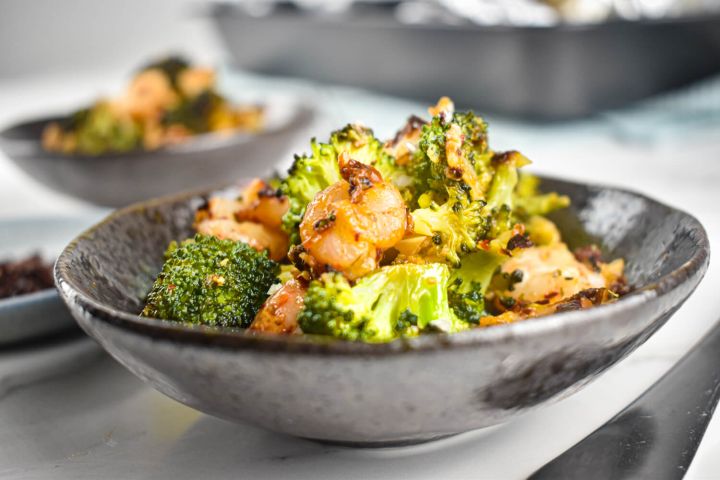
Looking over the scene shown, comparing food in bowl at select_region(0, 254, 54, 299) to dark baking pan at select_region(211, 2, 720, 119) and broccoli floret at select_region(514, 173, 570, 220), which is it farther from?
dark baking pan at select_region(211, 2, 720, 119)

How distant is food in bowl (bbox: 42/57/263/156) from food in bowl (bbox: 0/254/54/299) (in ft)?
3.44

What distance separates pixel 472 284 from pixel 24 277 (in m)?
0.98

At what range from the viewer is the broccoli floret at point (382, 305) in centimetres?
92

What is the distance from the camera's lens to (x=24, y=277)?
1634 mm

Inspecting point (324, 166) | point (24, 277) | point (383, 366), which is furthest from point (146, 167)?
point (383, 366)

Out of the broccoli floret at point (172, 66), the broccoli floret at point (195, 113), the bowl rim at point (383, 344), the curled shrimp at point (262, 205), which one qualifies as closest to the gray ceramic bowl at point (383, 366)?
the bowl rim at point (383, 344)

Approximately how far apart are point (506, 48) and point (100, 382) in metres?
2.25

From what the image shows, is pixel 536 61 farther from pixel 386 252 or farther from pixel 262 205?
pixel 386 252

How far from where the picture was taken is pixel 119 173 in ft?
7.76

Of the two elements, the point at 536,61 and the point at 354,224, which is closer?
the point at 354,224

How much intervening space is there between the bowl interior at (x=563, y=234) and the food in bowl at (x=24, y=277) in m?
0.34

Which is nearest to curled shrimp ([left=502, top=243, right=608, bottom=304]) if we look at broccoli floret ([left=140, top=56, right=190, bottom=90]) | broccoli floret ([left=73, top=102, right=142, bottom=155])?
broccoli floret ([left=73, top=102, right=142, bottom=155])

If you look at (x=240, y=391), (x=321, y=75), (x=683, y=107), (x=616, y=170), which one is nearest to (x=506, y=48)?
(x=616, y=170)

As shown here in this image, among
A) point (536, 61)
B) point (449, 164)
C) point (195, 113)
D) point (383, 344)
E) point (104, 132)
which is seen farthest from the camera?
point (536, 61)
